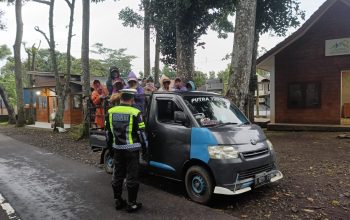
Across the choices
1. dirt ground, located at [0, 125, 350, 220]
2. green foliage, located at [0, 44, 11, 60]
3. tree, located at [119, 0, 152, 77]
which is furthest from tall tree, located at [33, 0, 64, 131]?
green foliage, located at [0, 44, 11, 60]

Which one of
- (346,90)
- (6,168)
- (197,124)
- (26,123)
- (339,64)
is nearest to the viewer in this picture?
(197,124)

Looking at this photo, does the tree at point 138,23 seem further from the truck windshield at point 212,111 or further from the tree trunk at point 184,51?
the truck windshield at point 212,111

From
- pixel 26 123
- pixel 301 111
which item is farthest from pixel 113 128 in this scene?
pixel 26 123

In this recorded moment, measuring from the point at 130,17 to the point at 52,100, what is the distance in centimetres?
1422

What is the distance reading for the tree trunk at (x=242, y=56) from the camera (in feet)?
32.0

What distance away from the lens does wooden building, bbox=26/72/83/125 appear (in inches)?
1005

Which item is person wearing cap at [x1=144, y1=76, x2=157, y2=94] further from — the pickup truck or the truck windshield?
the truck windshield

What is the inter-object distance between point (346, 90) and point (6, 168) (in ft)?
57.0

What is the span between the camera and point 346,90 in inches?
744

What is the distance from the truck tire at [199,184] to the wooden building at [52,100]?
19714 mm

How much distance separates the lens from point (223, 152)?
5617 millimetres

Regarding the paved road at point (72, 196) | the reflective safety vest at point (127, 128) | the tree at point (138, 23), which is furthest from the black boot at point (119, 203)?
the tree at point (138, 23)

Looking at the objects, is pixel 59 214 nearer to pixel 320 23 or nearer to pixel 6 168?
pixel 6 168

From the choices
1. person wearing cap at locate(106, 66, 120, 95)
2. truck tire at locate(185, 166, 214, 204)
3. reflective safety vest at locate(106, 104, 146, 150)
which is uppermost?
person wearing cap at locate(106, 66, 120, 95)
